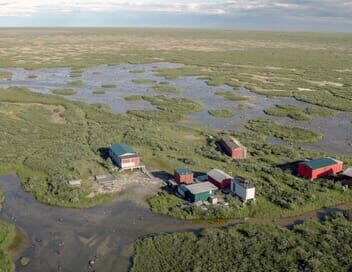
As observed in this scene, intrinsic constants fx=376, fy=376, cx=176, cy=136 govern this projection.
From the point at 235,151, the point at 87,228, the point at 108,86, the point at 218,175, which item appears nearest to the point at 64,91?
the point at 108,86

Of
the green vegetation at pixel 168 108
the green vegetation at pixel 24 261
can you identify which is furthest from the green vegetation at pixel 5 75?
the green vegetation at pixel 24 261

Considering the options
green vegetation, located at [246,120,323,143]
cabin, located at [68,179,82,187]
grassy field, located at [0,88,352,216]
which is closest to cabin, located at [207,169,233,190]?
grassy field, located at [0,88,352,216]

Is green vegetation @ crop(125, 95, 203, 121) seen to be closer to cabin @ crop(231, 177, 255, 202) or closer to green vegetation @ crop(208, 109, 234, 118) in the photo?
green vegetation @ crop(208, 109, 234, 118)

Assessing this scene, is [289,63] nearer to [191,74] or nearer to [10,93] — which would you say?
[191,74]

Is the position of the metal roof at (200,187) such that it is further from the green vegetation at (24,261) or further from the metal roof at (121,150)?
the green vegetation at (24,261)

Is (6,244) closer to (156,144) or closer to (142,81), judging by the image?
(156,144)
